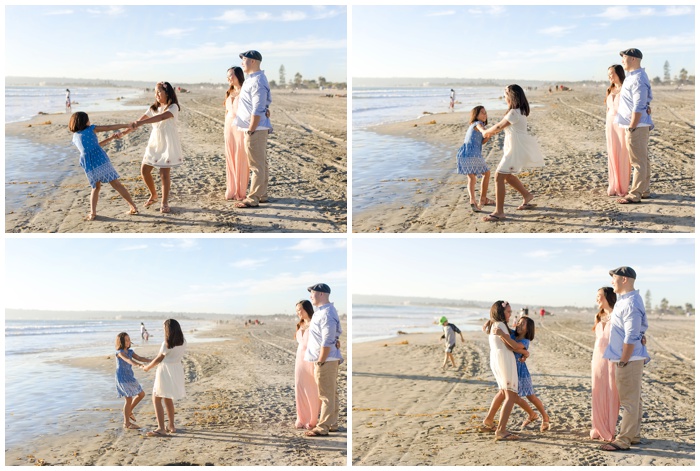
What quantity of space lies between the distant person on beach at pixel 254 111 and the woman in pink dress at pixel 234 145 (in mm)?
248

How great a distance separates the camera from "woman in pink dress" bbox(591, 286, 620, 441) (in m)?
7.11

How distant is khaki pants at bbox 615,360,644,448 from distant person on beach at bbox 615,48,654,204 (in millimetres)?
3256

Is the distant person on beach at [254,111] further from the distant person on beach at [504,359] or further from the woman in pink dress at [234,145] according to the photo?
the distant person on beach at [504,359]

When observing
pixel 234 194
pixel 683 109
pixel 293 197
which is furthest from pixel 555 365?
pixel 683 109

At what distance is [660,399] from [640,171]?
3.10 metres

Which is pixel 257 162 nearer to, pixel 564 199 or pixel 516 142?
pixel 516 142

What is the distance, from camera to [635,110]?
868cm

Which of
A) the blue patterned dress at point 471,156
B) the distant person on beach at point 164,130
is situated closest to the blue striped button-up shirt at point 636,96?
the blue patterned dress at point 471,156

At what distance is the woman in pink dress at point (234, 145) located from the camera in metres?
9.13

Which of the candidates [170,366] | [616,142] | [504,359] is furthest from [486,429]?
[616,142]

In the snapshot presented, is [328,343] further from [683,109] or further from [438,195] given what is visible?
[683,109]

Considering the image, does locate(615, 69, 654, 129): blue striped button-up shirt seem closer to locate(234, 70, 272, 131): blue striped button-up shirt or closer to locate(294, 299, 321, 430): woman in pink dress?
locate(234, 70, 272, 131): blue striped button-up shirt

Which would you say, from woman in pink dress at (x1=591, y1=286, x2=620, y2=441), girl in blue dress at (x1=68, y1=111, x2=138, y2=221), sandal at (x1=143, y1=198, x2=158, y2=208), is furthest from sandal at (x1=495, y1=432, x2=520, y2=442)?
sandal at (x1=143, y1=198, x2=158, y2=208)

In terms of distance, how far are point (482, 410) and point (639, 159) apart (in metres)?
3.74
